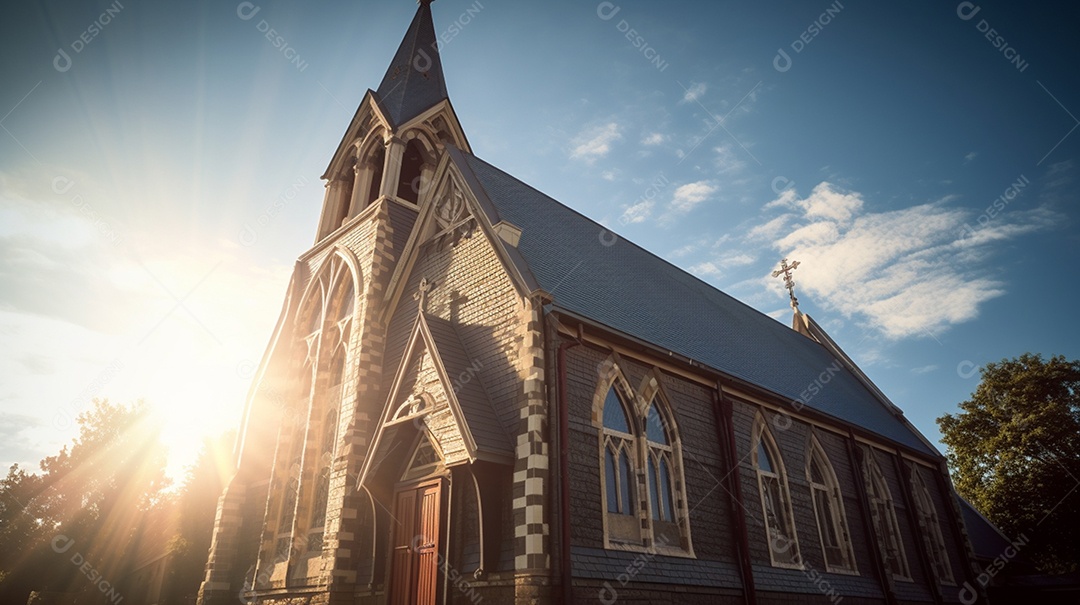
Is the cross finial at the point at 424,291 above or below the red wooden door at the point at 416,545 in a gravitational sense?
above

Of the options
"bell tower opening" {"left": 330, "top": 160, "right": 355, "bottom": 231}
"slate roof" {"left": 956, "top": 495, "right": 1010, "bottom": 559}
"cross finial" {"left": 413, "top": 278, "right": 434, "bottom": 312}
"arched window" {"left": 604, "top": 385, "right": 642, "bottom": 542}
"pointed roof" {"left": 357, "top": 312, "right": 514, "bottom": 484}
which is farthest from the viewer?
"slate roof" {"left": 956, "top": 495, "right": 1010, "bottom": 559}

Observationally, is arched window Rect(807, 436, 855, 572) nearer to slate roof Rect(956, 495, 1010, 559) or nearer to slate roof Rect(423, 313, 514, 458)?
slate roof Rect(956, 495, 1010, 559)

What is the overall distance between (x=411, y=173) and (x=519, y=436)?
11.9 meters

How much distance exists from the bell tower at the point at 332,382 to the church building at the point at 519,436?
0.07 m

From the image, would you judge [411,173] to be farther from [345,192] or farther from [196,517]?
[196,517]

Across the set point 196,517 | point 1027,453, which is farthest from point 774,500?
point 196,517

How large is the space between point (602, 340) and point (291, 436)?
940 centimetres

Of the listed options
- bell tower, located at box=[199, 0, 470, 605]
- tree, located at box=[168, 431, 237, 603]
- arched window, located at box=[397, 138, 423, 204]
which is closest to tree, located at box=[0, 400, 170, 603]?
tree, located at box=[168, 431, 237, 603]

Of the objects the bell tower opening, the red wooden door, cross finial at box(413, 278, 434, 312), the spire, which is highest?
the spire

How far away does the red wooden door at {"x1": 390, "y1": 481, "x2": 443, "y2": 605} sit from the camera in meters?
10.3

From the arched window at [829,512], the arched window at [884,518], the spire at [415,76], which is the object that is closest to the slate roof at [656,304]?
the arched window at [884,518]

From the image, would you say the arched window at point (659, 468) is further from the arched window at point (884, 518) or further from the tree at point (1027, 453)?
the tree at point (1027, 453)

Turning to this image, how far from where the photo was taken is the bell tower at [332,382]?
12.8m

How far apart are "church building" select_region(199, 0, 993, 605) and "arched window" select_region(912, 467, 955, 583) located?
10cm
